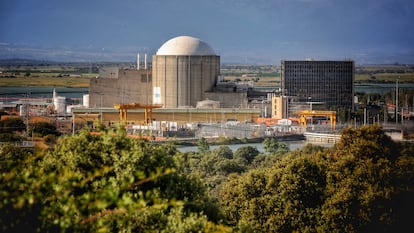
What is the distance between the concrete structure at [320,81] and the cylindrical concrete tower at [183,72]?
856cm

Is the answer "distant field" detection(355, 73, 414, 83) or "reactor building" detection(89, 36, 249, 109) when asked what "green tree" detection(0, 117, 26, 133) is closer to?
"reactor building" detection(89, 36, 249, 109)

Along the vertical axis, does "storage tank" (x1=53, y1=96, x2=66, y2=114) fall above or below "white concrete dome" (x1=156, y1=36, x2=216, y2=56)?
below

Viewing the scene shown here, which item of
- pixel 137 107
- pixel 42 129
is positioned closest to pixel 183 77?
pixel 137 107

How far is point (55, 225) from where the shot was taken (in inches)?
408

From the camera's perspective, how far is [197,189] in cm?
1404

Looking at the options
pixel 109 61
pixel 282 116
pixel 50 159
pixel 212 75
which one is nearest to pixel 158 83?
pixel 212 75

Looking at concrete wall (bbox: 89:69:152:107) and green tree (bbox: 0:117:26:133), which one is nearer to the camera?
green tree (bbox: 0:117:26:133)

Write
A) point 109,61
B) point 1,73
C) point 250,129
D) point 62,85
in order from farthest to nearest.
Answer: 1. point 109,61
2. point 62,85
3. point 1,73
4. point 250,129

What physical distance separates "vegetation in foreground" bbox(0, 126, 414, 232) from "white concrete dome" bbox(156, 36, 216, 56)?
2345 cm

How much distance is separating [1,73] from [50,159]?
80101 millimetres

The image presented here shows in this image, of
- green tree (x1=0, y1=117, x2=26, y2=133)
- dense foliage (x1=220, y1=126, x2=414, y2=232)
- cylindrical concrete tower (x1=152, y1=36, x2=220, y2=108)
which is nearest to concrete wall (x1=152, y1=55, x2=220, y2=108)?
cylindrical concrete tower (x1=152, y1=36, x2=220, y2=108)

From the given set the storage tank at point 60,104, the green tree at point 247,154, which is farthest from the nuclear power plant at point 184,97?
the green tree at point 247,154

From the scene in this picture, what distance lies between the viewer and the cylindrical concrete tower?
6197cm

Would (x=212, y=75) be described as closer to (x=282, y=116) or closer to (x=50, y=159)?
(x=282, y=116)
